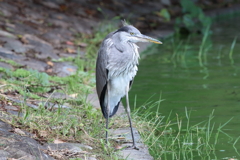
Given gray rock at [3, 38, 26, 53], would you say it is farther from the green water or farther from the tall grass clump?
the tall grass clump

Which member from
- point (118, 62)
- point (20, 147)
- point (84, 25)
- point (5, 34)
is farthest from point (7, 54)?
point (84, 25)

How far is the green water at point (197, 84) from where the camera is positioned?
5.62 meters

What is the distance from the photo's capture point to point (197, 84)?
7301 millimetres

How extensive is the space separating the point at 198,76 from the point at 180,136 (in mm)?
2944

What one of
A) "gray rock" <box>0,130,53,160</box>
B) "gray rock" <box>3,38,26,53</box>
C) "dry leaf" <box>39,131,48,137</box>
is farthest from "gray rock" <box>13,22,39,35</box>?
"gray rock" <box>0,130,53,160</box>

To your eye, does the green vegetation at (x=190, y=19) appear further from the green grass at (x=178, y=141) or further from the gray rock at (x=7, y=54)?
the green grass at (x=178, y=141)

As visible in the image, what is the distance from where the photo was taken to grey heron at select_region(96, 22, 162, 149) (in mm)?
4656

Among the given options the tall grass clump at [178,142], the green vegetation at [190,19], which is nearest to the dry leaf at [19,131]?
the tall grass clump at [178,142]

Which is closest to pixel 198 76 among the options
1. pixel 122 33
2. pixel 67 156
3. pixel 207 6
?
pixel 122 33

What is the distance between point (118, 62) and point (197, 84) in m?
2.94

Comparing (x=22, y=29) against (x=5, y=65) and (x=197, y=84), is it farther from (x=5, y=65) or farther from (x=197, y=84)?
(x=197, y=84)

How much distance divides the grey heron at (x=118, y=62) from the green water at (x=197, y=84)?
3.62 ft

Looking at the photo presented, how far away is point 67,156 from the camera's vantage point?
3926mm

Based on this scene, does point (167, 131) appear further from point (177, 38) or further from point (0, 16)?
point (177, 38)
